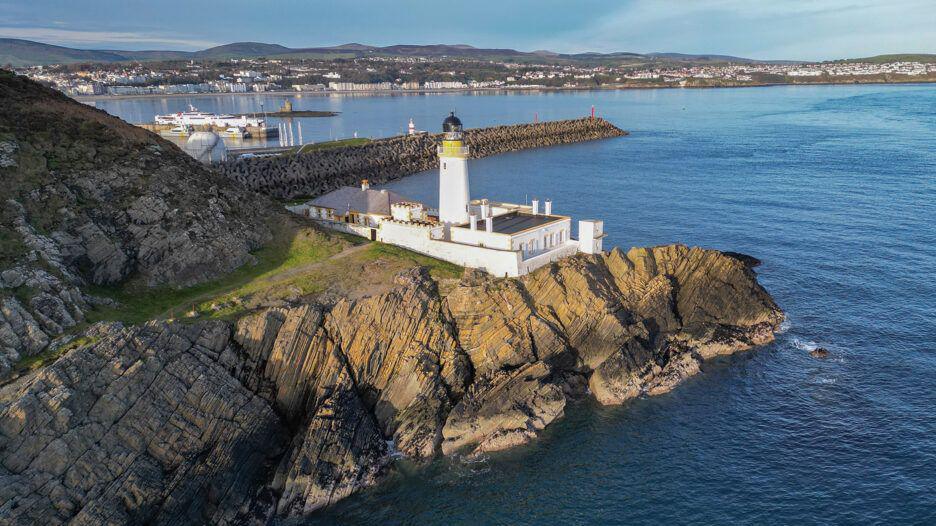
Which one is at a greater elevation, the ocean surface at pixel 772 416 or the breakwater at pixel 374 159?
the breakwater at pixel 374 159

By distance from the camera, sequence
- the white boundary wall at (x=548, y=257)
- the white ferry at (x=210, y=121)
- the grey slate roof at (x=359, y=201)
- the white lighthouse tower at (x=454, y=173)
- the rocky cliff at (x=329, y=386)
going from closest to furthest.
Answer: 1. the rocky cliff at (x=329, y=386)
2. the white boundary wall at (x=548, y=257)
3. the white lighthouse tower at (x=454, y=173)
4. the grey slate roof at (x=359, y=201)
5. the white ferry at (x=210, y=121)

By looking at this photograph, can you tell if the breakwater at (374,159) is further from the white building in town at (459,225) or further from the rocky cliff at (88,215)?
the rocky cliff at (88,215)

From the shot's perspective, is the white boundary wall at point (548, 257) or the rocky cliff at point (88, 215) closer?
the rocky cliff at point (88, 215)

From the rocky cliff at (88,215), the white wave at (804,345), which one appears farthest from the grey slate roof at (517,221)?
the white wave at (804,345)

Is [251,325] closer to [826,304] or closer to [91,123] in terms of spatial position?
[91,123]

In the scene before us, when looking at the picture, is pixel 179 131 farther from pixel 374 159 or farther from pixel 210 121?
pixel 374 159

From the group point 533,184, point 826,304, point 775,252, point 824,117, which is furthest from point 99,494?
point 824,117

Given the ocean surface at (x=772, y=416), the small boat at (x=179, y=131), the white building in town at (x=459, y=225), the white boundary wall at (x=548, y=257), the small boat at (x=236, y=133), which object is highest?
the small boat at (x=179, y=131)

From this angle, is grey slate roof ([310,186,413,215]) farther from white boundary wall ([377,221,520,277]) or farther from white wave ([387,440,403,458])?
white wave ([387,440,403,458])

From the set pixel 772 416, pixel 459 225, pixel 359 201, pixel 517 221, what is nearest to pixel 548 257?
pixel 517 221
